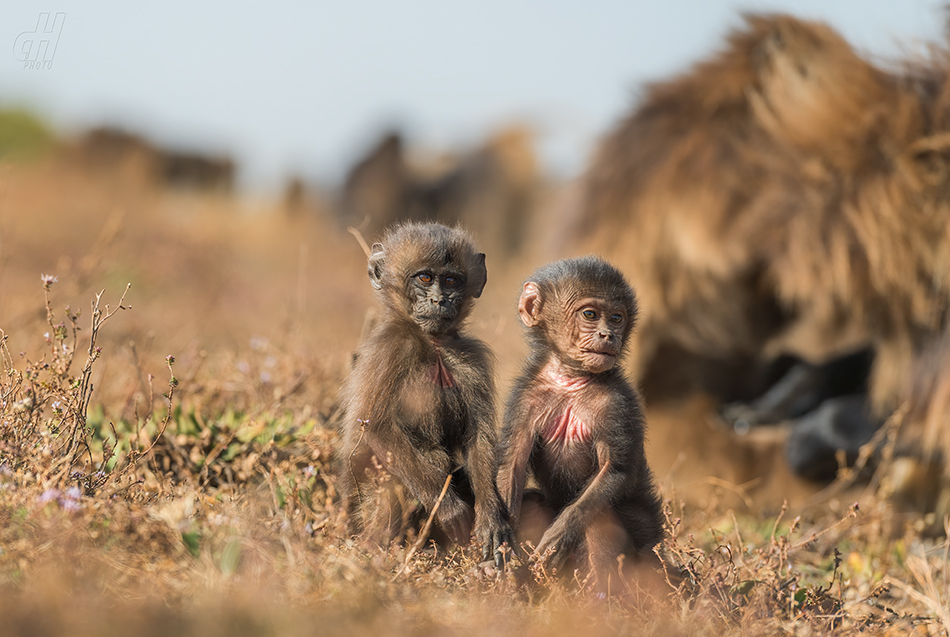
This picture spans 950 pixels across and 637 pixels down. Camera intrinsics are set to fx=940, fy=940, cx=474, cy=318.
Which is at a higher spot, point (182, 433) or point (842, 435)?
point (842, 435)

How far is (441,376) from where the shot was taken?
289 centimetres

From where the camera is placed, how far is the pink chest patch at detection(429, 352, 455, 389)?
9.45ft

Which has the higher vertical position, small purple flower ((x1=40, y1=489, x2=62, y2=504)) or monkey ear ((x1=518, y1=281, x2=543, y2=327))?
monkey ear ((x1=518, y1=281, x2=543, y2=327))

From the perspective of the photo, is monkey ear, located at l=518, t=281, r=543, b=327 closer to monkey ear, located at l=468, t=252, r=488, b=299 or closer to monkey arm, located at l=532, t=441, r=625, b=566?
monkey ear, located at l=468, t=252, r=488, b=299

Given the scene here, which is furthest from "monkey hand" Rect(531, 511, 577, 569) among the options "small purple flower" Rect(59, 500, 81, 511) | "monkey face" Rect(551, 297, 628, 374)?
"small purple flower" Rect(59, 500, 81, 511)

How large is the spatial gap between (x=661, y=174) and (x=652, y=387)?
49.4 inches

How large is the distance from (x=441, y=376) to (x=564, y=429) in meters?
0.41

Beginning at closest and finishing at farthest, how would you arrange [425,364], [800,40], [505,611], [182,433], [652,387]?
[505,611]
[425,364]
[182,433]
[800,40]
[652,387]

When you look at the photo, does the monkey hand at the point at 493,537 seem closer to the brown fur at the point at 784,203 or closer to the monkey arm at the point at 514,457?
the monkey arm at the point at 514,457

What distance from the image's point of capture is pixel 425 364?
9.45ft

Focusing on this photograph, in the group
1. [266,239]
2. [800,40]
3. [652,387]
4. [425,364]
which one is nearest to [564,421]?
[425,364]

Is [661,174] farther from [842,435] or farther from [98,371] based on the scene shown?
[98,371]

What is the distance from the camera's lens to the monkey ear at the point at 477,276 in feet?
9.78

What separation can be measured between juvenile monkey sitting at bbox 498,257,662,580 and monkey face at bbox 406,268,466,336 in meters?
0.23
